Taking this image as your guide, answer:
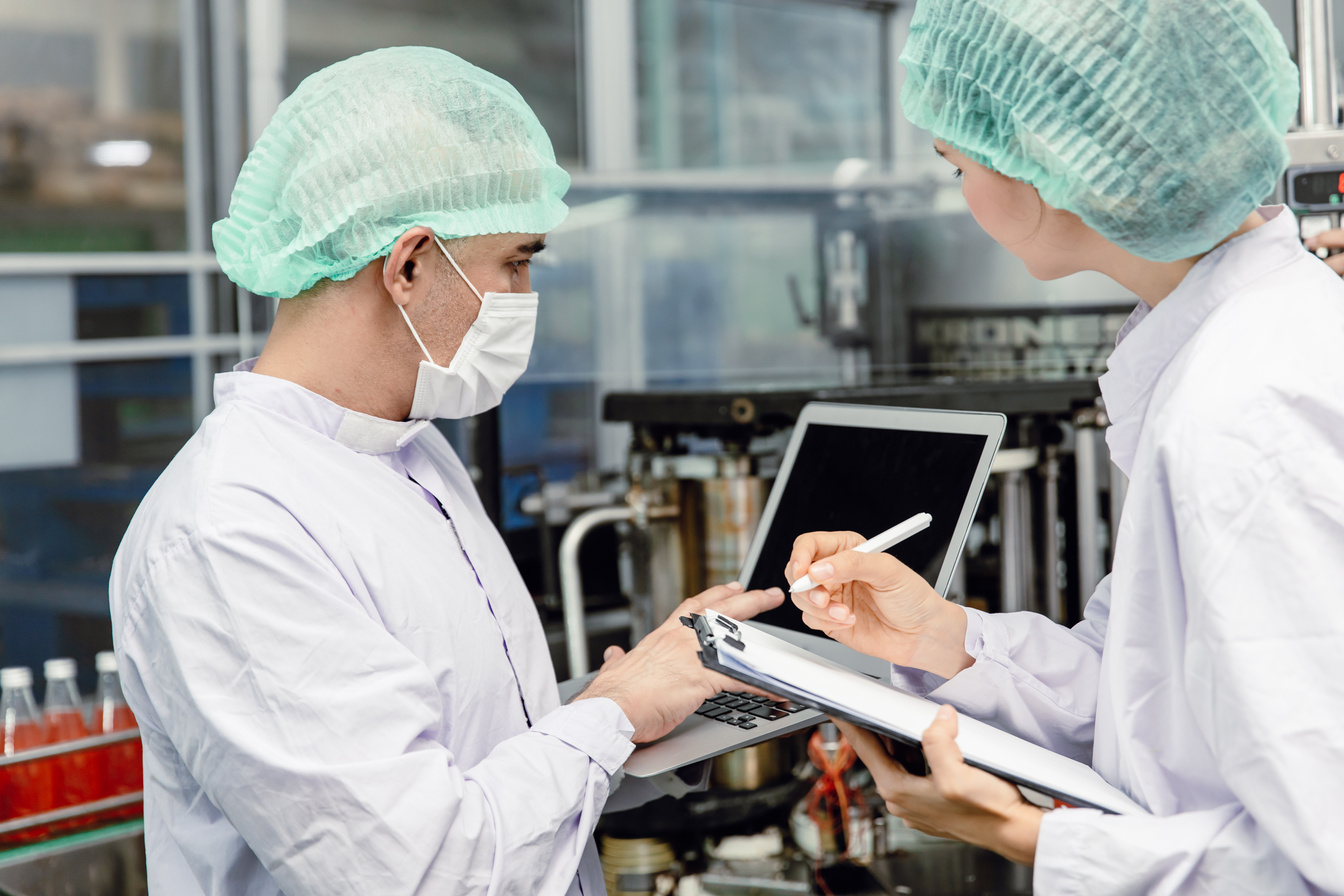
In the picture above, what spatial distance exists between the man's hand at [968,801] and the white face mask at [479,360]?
52cm

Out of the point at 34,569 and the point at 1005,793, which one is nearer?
the point at 1005,793

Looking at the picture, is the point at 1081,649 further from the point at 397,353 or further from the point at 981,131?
the point at 397,353

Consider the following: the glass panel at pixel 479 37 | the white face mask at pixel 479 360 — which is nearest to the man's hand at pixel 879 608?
the white face mask at pixel 479 360

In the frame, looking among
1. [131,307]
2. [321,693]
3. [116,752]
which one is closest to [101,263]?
[131,307]

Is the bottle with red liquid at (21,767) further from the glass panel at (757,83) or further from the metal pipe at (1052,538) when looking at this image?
the glass panel at (757,83)

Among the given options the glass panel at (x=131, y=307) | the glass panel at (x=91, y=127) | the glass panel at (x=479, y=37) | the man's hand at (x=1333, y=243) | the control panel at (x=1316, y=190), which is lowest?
the man's hand at (x=1333, y=243)

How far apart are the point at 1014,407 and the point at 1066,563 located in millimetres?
379

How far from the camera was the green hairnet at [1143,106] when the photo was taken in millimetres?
702

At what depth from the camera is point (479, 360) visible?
3.43 feet

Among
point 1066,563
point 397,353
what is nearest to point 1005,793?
point 397,353

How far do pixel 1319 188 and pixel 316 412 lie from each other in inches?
45.9

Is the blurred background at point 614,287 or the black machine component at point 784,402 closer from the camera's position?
the black machine component at point 784,402

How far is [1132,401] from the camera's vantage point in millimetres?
820

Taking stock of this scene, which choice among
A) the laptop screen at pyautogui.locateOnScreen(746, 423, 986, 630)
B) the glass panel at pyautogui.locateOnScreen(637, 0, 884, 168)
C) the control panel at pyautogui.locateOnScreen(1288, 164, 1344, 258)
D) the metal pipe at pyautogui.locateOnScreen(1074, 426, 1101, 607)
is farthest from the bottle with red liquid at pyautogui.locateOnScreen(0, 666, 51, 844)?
the glass panel at pyautogui.locateOnScreen(637, 0, 884, 168)
